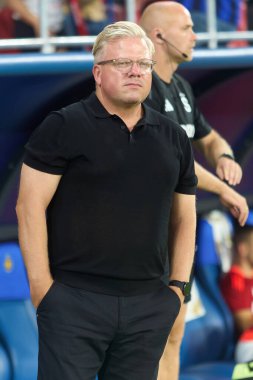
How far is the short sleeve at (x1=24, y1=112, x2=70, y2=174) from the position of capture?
3.52 metres

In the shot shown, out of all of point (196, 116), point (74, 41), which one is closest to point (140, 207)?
point (196, 116)

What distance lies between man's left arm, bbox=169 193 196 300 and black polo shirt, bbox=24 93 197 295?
0.65 feet

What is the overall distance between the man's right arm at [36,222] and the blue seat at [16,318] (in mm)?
1925

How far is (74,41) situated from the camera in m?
5.46

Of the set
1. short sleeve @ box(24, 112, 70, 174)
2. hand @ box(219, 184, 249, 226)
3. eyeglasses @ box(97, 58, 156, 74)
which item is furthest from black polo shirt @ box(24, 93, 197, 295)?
hand @ box(219, 184, 249, 226)

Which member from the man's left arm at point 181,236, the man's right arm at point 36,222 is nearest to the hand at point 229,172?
the man's left arm at point 181,236

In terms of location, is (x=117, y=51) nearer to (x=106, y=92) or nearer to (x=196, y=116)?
(x=106, y=92)

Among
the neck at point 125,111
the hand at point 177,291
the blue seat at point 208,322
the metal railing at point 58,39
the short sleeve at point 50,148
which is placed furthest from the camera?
the blue seat at point 208,322

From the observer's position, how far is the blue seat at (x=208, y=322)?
628cm

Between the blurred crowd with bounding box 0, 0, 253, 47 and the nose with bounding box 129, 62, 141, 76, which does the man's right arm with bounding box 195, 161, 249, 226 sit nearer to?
the nose with bounding box 129, 62, 141, 76

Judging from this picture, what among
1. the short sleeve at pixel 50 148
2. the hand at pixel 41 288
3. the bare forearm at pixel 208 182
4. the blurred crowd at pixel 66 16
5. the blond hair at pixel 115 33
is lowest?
the hand at pixel 41 288

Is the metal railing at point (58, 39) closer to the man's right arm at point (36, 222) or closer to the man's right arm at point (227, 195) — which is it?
the man's right arm at point (227, 195)

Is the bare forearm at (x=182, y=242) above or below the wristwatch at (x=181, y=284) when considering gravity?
above

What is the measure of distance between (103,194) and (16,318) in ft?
7.19
